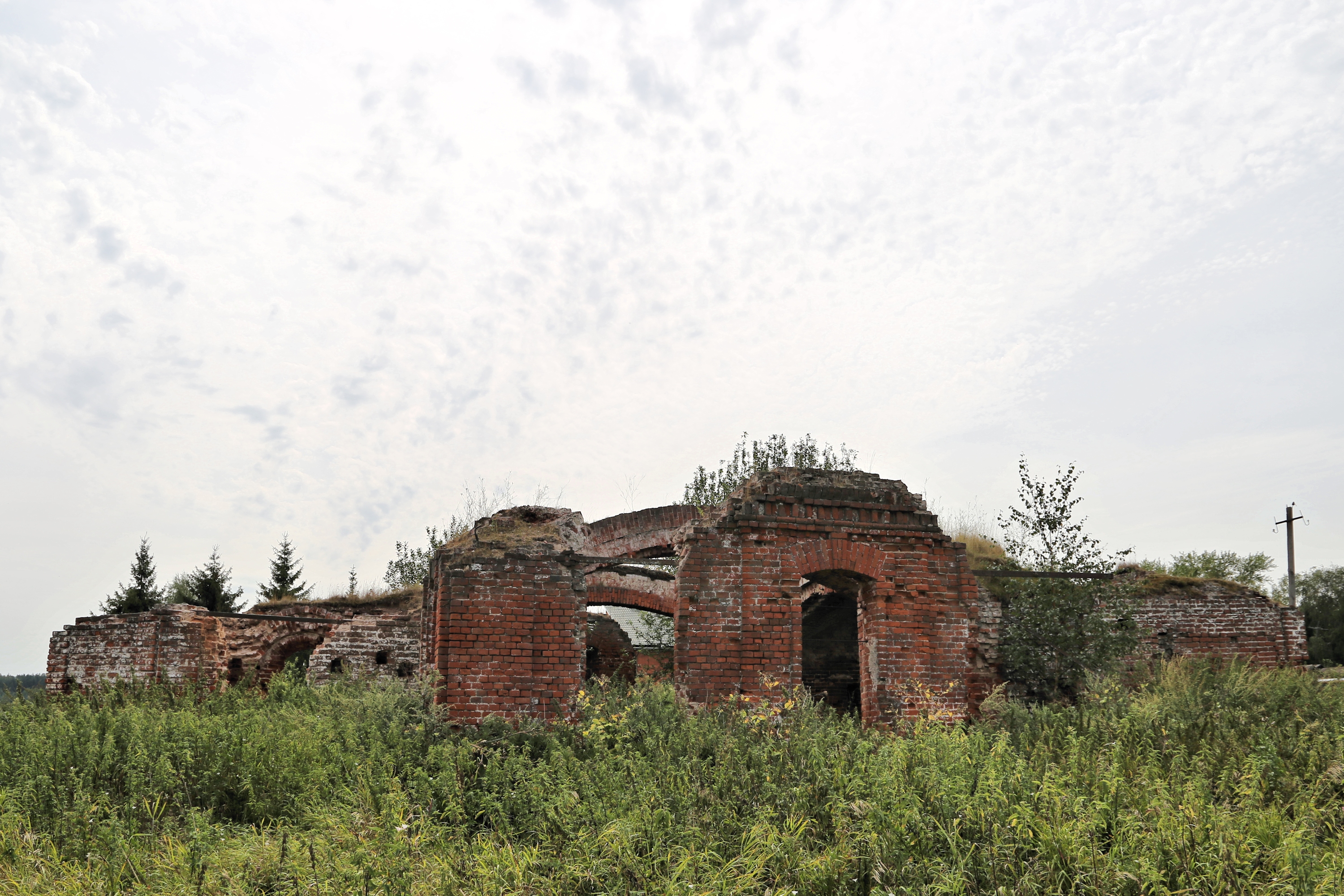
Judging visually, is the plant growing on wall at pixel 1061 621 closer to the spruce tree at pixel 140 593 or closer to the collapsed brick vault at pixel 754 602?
the collapsed brick vault at pixel 754 602

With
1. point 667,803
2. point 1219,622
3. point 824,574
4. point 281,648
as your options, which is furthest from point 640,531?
point 1219,622

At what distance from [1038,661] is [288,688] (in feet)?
31.6

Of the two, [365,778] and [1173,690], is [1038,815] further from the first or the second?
[1173,690]

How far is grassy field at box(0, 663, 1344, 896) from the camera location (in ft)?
14.0

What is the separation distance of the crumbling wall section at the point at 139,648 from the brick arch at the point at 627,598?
6961mm

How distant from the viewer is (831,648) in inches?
527

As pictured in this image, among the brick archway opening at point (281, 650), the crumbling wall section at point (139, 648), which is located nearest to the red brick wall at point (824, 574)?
the brick archway opening at point (281, 650)

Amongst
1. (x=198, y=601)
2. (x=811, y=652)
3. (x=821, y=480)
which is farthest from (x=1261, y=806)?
(x=198, y=601)

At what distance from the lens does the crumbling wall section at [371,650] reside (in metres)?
14.0

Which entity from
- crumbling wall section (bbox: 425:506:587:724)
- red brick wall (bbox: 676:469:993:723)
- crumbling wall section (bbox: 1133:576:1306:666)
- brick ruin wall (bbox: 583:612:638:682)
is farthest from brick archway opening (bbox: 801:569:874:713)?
crumbling wall section (bbox: 425:506:587:724)

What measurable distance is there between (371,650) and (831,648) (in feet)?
25.5

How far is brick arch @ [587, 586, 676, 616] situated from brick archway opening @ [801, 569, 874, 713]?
2.41m

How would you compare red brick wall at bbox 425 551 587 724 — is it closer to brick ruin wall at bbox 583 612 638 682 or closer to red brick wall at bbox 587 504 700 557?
red brick wall at bbox 587 504 700 557

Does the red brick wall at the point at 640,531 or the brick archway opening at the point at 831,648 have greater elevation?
the red brick wall at the point at 640,531
